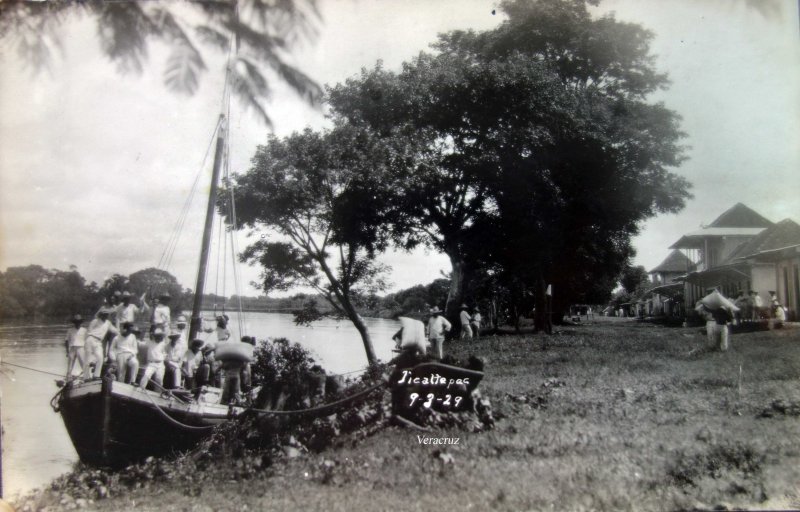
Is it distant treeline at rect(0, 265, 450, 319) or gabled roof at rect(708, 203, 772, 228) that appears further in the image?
gabled roof at rect(708, 203, 772, 228)

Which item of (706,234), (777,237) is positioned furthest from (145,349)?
(777,237)

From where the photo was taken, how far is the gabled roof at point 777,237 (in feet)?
15.5

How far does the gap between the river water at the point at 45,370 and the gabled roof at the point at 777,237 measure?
4.44 metres

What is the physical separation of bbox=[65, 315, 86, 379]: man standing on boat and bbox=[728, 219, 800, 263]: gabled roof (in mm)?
7673

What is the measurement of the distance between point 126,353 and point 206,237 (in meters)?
1.89

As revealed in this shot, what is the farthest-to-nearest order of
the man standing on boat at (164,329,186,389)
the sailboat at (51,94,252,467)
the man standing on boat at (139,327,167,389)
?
the man standing on boat at (164,329,186,389)
the man standing on boat at (139,327,167,389)
the sailboat at (51,94,252,467)

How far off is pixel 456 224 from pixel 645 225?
231cm

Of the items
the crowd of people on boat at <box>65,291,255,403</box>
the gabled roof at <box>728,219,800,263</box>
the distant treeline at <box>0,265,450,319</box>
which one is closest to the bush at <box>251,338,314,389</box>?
the crowd of people on boat at <box>65,291,255,403</box>

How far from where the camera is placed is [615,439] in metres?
4.16

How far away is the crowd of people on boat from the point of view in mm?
5855

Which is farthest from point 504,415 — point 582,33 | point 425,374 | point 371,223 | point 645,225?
point 582,33

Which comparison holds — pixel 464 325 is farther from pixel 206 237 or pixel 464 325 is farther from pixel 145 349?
pixel 145 349

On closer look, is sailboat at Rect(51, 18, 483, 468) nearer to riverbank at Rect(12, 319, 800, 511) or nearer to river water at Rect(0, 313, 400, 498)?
river water at Rect(0, 313, 400, 498)

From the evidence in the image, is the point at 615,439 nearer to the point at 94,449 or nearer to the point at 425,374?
the point at 425,374
